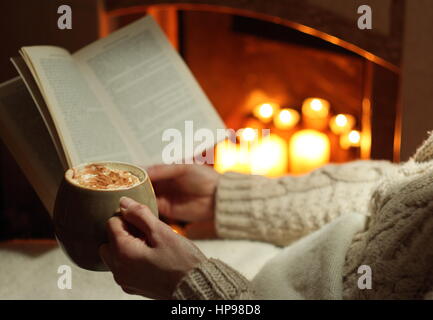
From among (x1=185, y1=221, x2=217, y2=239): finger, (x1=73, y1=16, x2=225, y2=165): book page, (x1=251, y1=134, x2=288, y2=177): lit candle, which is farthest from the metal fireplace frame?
(x1=251, y1=134, x2=288, y2=177): lit candle

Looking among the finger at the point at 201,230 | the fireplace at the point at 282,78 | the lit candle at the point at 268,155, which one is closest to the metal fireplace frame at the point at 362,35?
the fireplace at the point at 282,78

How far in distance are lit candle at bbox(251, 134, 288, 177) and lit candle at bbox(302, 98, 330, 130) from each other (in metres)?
0.10

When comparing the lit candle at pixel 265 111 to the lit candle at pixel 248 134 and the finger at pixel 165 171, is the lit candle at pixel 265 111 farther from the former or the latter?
the finger at pixel 165 171

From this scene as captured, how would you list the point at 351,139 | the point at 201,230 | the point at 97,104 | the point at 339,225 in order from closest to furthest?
1. the point at 339,225
2. the point at 97,104
3. the point at 201,230
4. the point at 351,139

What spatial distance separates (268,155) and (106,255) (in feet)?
3.13

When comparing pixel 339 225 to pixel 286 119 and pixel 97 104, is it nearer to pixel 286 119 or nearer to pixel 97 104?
pixel 97 104

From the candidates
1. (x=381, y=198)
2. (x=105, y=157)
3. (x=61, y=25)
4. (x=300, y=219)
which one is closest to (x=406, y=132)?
(x=300, y=219)

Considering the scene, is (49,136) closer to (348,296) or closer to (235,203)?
(235,203)

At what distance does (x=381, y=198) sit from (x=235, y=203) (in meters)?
0.31

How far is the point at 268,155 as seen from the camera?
1.48 meters

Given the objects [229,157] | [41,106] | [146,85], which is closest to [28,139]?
[41,106]

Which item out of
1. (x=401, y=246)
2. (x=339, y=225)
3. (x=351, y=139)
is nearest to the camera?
(x=401, y=246)

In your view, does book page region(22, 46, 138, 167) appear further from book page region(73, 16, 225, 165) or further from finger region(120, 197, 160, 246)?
finger region(120, 197, 160, 246)

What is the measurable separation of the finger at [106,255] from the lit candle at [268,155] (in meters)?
0.92
